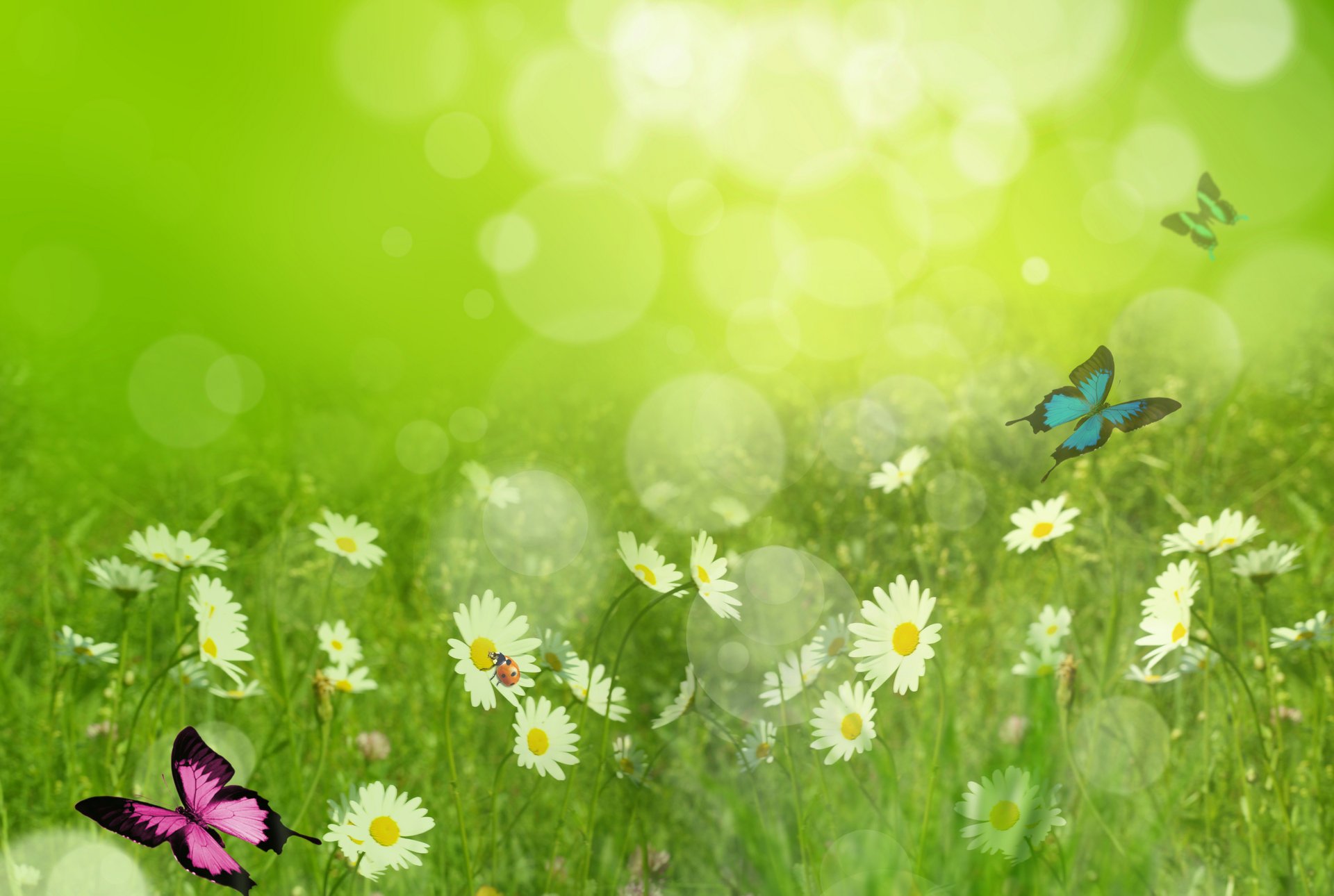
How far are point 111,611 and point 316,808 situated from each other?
135 centimetres

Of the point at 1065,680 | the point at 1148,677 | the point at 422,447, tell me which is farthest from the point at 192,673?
the point at 422,447

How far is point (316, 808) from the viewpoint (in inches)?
61.2

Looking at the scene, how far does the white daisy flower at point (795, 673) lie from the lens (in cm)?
117

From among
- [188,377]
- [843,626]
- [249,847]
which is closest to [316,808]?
[249,847]

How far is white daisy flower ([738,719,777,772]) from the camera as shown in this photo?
3.96ft

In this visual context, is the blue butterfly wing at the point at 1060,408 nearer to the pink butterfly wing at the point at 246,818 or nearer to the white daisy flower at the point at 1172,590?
the white daisy flower at the point at 1172,590

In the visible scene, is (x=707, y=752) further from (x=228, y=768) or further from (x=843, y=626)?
(x=228, y=768)

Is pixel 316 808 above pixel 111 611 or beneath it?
beneath

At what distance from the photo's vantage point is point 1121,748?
5.41 feet

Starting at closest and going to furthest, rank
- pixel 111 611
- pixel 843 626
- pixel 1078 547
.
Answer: pixel 843 626 → pixel 1078 547 → pixel 111 611

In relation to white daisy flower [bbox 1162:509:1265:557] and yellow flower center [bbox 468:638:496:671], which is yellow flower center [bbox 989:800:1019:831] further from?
yellow flower center [bbox 468:638:496:671]

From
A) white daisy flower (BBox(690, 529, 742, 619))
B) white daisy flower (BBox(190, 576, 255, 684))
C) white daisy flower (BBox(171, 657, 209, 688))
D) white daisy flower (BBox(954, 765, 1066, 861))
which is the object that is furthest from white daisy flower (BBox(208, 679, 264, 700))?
white daisy flower (BBox(954, 765, 1066, 861))

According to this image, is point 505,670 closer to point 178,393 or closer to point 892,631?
point 892,631

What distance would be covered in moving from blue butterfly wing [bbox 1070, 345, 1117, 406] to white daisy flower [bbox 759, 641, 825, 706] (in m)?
0.44
